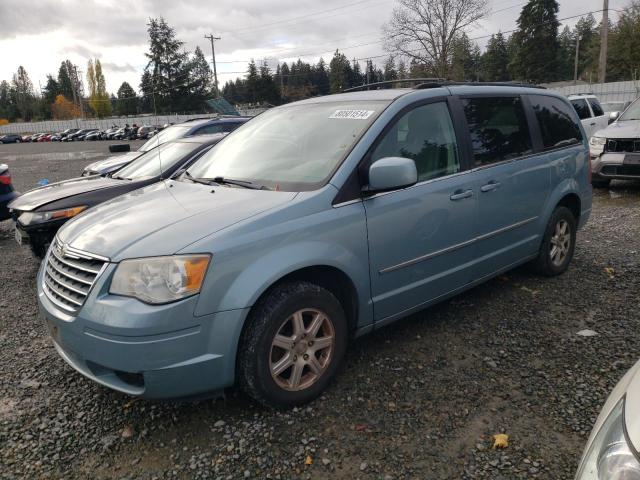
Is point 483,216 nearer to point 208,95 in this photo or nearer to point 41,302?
point 41,302

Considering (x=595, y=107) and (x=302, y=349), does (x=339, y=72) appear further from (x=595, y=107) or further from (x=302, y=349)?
(x=302, y=349)

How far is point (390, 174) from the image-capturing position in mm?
2912

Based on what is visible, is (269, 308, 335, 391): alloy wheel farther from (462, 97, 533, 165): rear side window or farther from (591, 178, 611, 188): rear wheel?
(591, 178, 611, 188): rear wheel

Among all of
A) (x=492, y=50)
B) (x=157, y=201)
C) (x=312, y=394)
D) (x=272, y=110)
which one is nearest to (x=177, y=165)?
(x=272, y=110)

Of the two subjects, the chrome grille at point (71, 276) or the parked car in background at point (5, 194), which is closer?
the chrome grille at point (71, 276)

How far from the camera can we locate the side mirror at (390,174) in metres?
2.91

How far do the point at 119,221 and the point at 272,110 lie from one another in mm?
1798

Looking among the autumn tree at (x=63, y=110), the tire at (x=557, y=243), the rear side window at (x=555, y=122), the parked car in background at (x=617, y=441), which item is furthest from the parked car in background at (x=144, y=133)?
the autumn tree at (x=63, y=110)

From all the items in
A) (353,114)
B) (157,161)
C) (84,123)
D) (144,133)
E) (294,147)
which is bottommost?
(157,161)

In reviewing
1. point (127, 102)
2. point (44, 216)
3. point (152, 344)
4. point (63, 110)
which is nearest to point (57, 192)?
point (44, 216)

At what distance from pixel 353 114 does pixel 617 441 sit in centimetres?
252

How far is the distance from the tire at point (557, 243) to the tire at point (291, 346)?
2.48 meters

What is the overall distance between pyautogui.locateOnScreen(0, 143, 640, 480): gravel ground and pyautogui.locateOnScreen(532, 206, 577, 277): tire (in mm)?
587

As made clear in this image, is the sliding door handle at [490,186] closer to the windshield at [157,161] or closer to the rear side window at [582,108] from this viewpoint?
the windshield at [157,161]
